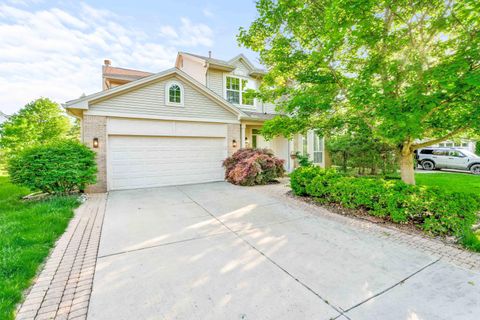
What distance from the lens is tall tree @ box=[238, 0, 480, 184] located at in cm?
420

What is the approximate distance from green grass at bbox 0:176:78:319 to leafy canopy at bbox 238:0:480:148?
632cm

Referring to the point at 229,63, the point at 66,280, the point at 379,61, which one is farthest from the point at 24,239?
the point at 229,63

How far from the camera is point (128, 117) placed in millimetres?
8344

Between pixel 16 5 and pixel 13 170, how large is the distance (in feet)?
18.3

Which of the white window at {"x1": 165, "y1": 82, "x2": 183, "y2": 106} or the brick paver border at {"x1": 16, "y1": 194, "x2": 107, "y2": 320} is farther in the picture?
the white window at {"x1": 165, "y1": 82, "x2": 183, "y2": 106}

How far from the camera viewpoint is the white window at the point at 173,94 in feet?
29.6

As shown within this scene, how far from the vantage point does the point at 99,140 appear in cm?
796

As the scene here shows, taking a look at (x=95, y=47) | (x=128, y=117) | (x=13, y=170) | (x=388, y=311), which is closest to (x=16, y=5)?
A: (x=95, y=47)

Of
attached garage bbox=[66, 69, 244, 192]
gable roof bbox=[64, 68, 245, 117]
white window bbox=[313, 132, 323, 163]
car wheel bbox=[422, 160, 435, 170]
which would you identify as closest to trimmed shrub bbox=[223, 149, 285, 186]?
attached garage bbox=[66, 69, 244, 192]

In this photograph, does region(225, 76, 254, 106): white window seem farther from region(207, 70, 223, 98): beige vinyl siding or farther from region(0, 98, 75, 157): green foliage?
region(0, 98, 75, 157): green foliage

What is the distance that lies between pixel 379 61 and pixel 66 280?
767 cm

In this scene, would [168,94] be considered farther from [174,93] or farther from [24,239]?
[24,239]

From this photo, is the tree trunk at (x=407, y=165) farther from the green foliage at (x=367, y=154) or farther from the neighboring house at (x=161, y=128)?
the green foliage at (x=367, y=154)

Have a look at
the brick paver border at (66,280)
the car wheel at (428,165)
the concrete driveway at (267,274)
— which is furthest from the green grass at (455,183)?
the brick paver border at (66,280)
